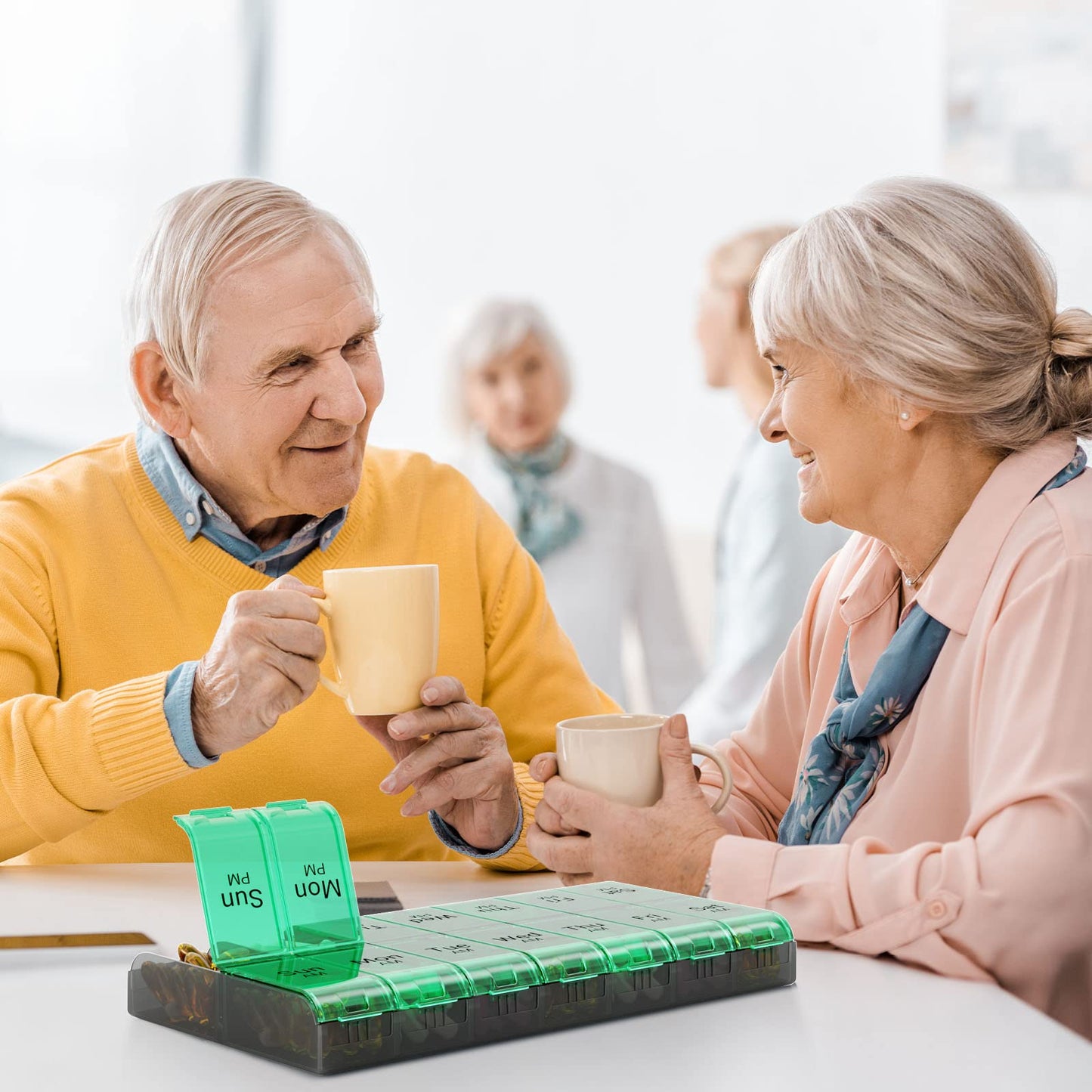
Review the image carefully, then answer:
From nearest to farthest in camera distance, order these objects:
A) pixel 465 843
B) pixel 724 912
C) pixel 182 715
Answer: pixel 724 912 → pixel 182 715 → pixel 465 843

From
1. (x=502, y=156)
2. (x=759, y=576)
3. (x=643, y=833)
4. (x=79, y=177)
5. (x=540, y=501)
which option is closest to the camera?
(x=643, y=833)

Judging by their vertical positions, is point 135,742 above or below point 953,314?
below

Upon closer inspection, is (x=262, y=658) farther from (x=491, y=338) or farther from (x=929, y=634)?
(x=491, y=338)

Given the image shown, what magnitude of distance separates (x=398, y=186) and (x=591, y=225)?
0.65 metres

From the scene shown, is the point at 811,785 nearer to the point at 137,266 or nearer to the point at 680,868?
the point at 680,868

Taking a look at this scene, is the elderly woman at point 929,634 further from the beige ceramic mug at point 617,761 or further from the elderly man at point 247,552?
the elderly man at point 247,552

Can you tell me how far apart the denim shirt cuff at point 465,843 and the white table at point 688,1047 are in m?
0.44

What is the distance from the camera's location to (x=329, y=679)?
122cm

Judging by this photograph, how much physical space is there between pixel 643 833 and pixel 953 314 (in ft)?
1.68

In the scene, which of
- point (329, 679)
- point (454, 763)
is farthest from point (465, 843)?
point (329, 679)

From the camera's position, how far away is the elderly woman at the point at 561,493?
3645 mm

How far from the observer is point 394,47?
15.0ft

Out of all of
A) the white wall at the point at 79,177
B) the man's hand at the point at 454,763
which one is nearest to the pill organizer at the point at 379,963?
the man's hand at the point at 454,763

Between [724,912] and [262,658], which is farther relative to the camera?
[262,658]
